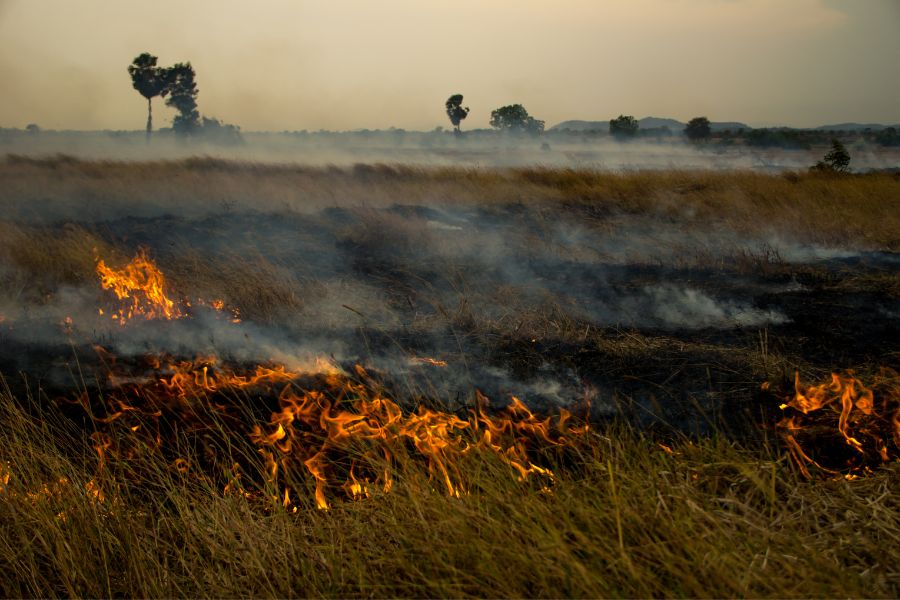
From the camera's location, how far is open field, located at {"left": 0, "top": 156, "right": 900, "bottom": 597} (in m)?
2.68

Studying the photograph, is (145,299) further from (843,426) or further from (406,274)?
(843,426)

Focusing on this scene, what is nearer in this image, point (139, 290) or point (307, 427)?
point (307, 427)

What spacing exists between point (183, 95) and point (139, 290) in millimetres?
38143

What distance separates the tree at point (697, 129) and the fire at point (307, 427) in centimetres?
4914

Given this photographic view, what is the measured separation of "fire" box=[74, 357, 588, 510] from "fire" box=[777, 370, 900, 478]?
130 centimetres

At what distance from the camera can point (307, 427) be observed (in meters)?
4.97

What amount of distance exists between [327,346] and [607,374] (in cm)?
244

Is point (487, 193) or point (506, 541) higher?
point (487, 193)

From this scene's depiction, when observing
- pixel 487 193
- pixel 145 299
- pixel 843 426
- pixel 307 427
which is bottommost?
pixel 307 427

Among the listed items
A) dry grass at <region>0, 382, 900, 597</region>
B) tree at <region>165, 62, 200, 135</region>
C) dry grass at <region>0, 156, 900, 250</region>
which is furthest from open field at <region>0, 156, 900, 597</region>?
tree at <region>165, 62, 200, 135</region>

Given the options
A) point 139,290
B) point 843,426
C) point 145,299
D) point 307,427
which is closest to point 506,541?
point 307,427

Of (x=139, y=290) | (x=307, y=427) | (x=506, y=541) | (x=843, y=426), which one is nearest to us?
(x=506, y=541)

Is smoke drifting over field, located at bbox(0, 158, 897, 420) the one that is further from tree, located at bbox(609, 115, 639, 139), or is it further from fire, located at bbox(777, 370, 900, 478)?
tree, located at bbox(609, 115, 639, 139)

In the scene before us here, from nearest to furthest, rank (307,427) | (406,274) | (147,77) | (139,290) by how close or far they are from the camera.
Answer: (307,427)
(139,290)
(406,274)
(147,77)
